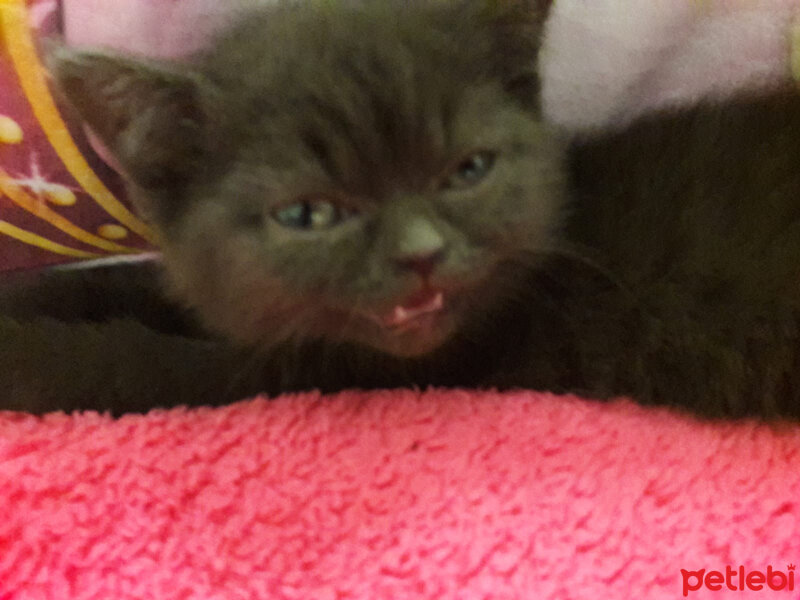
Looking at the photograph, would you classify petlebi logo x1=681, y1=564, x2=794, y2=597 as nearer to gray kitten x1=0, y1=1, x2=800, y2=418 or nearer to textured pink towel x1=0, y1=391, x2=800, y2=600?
textured pink towel x1=0, y1=391, x2=800, y2=600

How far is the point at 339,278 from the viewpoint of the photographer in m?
0.74

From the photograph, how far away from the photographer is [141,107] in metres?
0.77

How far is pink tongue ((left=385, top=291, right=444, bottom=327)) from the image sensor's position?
0.74 meters

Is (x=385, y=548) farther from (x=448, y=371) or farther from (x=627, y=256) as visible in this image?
(x=627, y=256)

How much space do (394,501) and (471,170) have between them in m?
0.39

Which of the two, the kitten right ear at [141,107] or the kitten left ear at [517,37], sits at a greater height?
the kitten left ear at [517,37]

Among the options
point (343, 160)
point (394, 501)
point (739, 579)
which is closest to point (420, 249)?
point (343, 160)

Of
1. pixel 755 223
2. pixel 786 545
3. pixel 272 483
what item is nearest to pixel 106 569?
pixel 272 483

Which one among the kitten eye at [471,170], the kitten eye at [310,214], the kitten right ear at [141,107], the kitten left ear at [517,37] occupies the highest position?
the kitten left ear at [517,37]

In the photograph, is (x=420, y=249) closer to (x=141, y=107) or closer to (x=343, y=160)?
(x=343, y=160)

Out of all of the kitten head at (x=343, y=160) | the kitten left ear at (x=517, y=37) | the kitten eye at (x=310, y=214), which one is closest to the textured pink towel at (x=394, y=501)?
the kitten head at (x=343, y=160)

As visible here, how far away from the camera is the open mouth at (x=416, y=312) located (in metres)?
0.74

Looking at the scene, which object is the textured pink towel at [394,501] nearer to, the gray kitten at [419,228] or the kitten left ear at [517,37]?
the gray kitten at [419,228]

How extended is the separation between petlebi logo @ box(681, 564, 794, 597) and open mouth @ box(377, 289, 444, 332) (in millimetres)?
388
